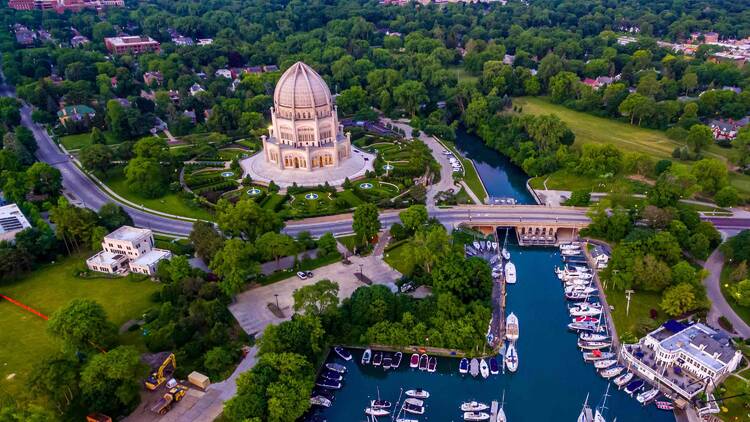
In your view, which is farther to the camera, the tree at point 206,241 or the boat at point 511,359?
the tree at point 206,241

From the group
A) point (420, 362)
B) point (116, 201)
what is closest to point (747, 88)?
point (420, 362)

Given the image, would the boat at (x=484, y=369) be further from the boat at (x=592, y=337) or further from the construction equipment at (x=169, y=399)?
the construction equipment at (x=169, y=399)

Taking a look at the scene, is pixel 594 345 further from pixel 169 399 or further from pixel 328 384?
pixel 169 399

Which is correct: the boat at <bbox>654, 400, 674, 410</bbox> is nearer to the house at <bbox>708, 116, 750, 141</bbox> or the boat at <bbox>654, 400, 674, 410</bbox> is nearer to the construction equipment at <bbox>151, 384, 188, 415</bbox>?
the construction equipment at <bbox>151, 384, 188, 415</bbox>

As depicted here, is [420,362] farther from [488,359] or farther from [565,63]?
[565,63]

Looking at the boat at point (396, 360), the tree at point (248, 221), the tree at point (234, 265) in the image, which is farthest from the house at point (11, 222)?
the boat at point (396, 360)

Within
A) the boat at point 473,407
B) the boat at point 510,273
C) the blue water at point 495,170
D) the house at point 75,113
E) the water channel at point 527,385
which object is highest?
the house at point 75,113
